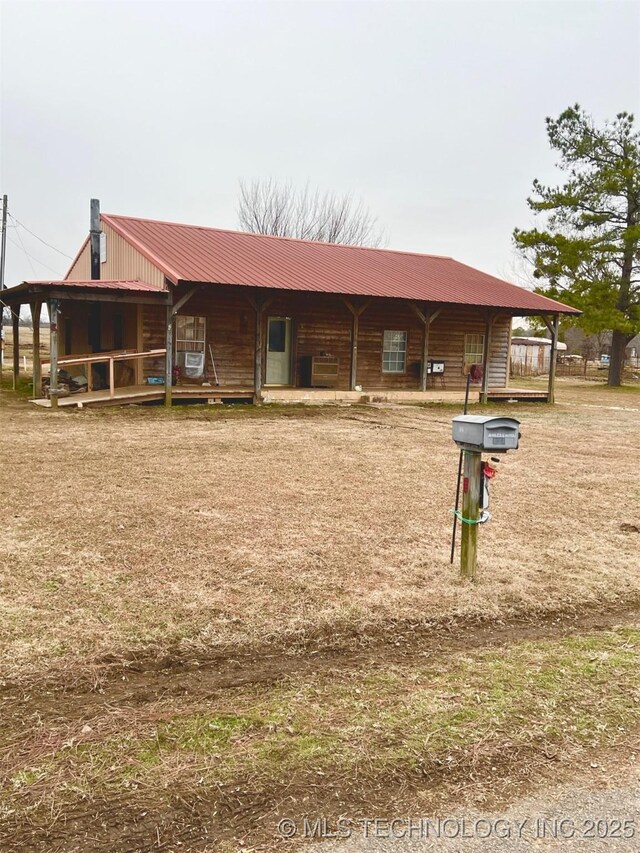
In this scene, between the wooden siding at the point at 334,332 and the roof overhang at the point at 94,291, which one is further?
the wooden siding at the point at 334,332

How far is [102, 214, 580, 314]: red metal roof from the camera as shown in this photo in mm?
15484

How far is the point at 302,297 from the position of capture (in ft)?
Answer: 56.6

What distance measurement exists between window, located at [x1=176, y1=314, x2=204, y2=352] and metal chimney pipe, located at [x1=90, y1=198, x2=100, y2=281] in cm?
485

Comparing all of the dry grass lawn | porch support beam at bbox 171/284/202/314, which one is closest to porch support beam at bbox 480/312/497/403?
the dry grass lawn

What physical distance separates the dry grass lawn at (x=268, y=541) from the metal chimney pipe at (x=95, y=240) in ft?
34.1

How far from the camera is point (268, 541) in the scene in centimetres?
523

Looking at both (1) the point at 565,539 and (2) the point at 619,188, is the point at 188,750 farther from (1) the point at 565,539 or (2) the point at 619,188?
(2) the point at 619,188

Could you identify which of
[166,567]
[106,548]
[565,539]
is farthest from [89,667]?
[565,539]

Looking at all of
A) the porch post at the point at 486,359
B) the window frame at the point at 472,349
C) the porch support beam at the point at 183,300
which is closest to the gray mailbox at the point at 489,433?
the porch support beam at the point at 183,300

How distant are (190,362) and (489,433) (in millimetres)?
12678

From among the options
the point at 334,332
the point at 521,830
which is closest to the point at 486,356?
the point at 334,332

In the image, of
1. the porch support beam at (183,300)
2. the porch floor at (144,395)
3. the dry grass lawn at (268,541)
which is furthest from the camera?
the porch support beam at (183,300)

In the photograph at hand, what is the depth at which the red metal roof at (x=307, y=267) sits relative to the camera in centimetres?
1548

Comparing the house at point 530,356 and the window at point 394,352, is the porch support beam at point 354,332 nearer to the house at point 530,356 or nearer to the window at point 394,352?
the window at point 394,352
